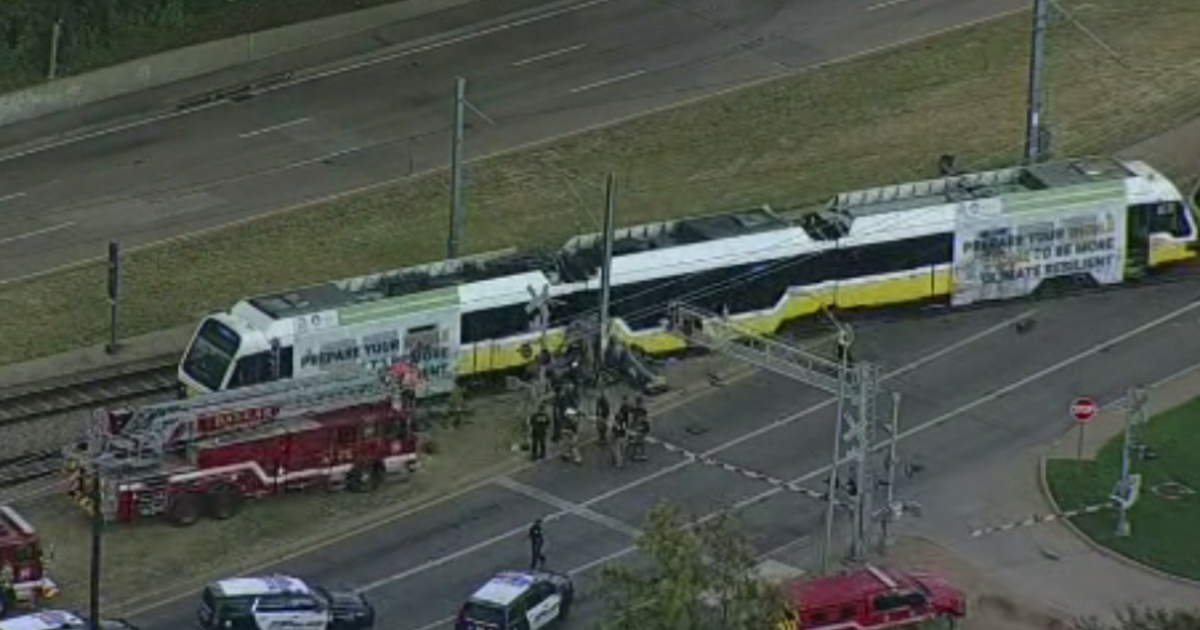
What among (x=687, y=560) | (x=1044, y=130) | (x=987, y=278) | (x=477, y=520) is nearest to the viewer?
(x=687, y=560)

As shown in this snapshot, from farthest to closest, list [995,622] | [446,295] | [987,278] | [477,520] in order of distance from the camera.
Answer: [987,278]
[446,295]
[477,520]
[995,622]

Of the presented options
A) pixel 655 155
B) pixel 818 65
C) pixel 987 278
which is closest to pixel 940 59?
pixel 818 65

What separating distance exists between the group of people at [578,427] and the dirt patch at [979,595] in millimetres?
6786

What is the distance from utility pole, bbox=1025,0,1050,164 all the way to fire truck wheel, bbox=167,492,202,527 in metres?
26.2

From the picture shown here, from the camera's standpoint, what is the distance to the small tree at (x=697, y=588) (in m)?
54.2

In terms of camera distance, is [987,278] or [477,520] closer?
[477,520]

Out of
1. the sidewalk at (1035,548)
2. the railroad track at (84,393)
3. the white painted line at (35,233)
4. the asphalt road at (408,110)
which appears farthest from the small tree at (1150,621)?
the white painted line at (35,233)

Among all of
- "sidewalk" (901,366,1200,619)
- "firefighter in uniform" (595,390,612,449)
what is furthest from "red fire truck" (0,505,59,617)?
"sidewalk" (901,366,1200,619)

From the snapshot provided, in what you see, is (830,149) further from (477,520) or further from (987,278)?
(477,520)

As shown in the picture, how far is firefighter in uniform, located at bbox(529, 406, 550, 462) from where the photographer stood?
7019 centimetres

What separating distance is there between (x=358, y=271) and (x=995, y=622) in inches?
896

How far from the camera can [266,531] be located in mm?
66750

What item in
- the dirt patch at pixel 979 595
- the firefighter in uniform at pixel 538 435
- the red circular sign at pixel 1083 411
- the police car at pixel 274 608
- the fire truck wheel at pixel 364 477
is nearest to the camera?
the police car at pixel 274 608

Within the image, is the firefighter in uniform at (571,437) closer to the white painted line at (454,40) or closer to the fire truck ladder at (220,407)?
the fire truck ladder at (220,407)
